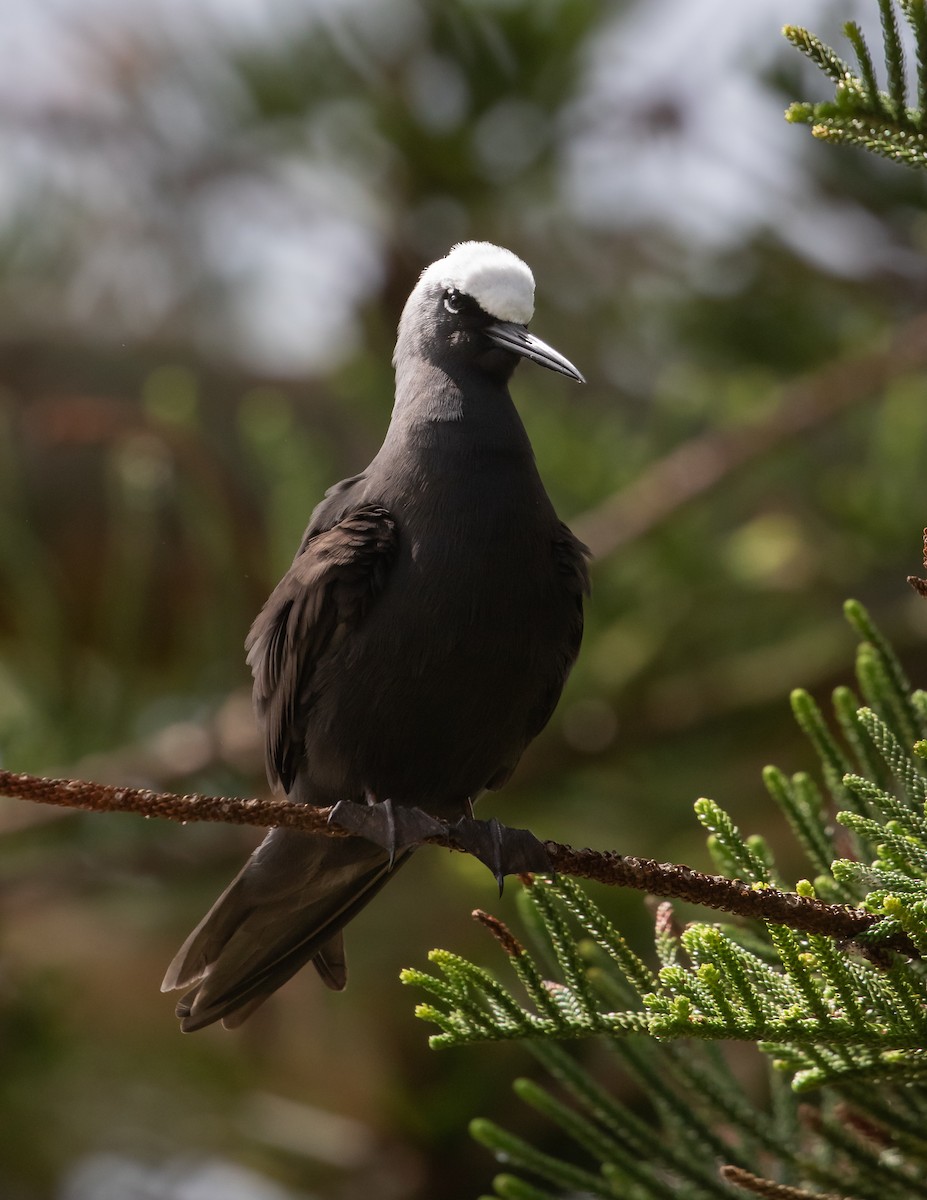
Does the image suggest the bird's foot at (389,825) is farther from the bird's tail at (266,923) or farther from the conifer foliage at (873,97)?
the conifer foliage at (873,97)

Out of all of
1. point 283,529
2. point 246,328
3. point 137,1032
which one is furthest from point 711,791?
point 246,328

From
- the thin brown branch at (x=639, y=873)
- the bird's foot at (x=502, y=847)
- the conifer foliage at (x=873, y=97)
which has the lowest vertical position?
the bird's foot at (x=502, y=847)

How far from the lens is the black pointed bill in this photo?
2.82 meters

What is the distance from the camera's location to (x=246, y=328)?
7.85 metres

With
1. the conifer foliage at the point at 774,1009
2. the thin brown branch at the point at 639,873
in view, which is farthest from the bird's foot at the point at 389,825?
the thin brown branch at the point at 639,873

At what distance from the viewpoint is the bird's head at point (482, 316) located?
3.00 m

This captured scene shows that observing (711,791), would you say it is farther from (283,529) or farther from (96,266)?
(96,266)

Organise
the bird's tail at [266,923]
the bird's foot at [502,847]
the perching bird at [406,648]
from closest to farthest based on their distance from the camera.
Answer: the bird's foot at [502,847], the perching bird at [406,648], the bird's tail at [266,923]

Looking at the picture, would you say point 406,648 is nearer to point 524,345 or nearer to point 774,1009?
point 524,345

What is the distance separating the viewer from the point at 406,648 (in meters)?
2.63

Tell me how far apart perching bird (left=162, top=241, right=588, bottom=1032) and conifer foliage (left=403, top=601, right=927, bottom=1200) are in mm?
511

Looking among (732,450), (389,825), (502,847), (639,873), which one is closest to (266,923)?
(389,825)

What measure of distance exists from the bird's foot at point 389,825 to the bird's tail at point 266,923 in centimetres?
30

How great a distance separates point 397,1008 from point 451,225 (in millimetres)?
3178
